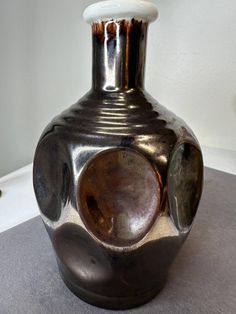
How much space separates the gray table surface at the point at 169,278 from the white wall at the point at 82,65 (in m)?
0.59

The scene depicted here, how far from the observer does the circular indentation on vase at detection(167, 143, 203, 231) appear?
1.32 ft

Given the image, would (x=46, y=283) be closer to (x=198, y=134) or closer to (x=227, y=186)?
(x=227, y=186)

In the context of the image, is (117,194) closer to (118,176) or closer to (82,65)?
(118,176)

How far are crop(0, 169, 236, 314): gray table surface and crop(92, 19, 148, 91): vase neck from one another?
0.32 metres

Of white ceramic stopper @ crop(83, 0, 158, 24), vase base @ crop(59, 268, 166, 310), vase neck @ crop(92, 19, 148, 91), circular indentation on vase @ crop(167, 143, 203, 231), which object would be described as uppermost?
white ceramic stopper @ crop(83, 0, 158, 24)

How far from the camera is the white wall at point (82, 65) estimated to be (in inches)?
43.2

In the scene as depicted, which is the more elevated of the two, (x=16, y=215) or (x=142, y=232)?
(x=142, y=232)

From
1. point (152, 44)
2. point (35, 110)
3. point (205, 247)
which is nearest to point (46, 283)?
point (205, 247)

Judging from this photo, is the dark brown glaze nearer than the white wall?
Yes

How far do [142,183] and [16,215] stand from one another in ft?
1.48

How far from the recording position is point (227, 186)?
95 centimetres

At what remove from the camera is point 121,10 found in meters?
0.39

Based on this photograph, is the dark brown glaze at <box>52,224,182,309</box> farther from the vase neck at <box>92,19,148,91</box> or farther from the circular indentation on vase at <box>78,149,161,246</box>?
the vase neck at <box>92,19,148,91</box>

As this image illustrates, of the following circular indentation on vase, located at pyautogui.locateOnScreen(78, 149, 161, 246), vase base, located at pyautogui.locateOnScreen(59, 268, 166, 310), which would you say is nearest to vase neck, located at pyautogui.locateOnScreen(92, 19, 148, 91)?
circular indentation on vase, located at pyautogui.locateOnScreen(78, 149, 161, 246)
